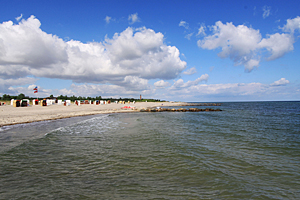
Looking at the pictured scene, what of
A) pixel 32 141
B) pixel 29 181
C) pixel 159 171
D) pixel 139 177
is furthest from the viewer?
pixel 32 141

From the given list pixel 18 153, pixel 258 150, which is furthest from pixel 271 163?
pixel 18 153

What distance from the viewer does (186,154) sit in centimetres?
1005

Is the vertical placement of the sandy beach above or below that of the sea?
above

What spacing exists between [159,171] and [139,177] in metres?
1.09

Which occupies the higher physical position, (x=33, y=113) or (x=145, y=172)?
(x=33, y=113)

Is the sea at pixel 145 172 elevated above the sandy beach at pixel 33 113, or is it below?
below

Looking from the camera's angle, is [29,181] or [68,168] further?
[68,168]

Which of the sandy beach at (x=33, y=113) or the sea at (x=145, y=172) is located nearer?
the sea at (x=145, y=172)

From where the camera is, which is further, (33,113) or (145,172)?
(33,113)

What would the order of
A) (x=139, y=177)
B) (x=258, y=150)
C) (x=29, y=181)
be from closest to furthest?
(x=29, y=181)
(x=139, y=177)
(x=258, y=150)

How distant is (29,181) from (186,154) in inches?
310

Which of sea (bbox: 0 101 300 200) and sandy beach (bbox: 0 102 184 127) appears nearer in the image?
sea (bbox: 0 101 300 200)

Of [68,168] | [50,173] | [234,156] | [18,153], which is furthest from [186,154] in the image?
[18,153]

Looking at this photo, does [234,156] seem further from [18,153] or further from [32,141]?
[32,141]
